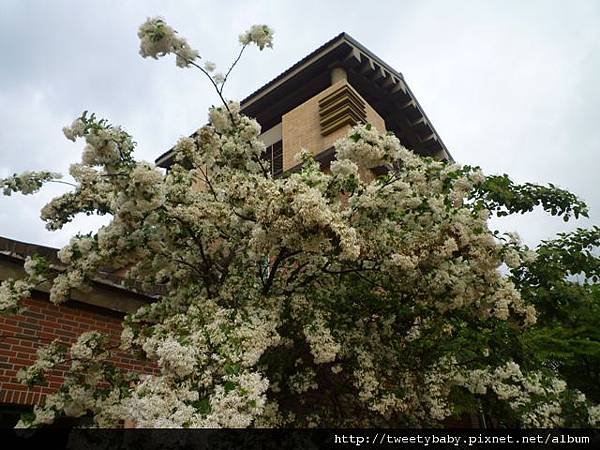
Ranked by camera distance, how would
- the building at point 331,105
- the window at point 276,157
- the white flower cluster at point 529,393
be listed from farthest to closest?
the window at point 276,157
the building at point 331,105
the white flower cluster at point 529,393

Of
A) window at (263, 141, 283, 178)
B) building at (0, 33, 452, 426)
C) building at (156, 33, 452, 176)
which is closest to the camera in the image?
building at (0, 33, 452, 426)

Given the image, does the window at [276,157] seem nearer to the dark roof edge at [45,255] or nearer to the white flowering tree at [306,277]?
the dark roof edge at [45,255]

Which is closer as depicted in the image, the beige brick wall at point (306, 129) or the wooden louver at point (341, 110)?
the wooden louver at point (341, 110)

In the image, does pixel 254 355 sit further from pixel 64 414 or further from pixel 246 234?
pixel 64 414

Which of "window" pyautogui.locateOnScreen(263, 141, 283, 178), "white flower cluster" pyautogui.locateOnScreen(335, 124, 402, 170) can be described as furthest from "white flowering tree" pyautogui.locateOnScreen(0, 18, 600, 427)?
"window" pyautogui.locateOnScreen(263, 141, 283, 178)

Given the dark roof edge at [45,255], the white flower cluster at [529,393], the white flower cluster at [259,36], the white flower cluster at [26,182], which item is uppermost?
the white flower cluster at [259,36]

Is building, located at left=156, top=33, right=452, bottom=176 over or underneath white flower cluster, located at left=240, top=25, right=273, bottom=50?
over

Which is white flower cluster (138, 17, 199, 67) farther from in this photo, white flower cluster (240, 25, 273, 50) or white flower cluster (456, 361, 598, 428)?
white flower cluster (456, 361, 598, 428)

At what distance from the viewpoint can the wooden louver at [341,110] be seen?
1021 centimetres

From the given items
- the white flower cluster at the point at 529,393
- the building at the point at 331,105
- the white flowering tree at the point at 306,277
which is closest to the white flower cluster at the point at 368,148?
the white flowering tree at the point at 306,277

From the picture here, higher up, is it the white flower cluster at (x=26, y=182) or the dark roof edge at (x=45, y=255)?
the white flower cluster at (x=26, y=182)

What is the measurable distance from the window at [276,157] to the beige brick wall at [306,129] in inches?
27.9

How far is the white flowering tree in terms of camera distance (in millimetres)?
4270

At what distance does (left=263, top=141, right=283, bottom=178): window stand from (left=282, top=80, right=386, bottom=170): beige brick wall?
2.32ft
